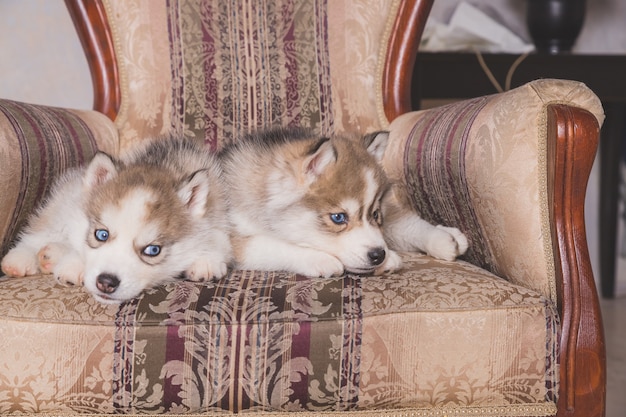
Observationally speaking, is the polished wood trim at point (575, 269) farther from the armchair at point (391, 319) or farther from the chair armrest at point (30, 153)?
the chair armrest at point (30, 153)

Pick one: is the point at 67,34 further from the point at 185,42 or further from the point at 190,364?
the point at 190,364

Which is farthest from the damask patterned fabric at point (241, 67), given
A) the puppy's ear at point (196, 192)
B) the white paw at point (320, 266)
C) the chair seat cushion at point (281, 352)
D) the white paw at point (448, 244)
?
the chair seat cushion at point (281, 352)

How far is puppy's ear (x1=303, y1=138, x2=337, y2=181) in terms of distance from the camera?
1.74m

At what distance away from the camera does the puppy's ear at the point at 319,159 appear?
1736 mm

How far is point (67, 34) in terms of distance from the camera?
329 cm

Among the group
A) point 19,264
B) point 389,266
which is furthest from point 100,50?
point 389,266

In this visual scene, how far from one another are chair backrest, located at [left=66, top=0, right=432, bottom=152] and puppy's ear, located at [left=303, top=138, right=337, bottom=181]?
1.88 feet

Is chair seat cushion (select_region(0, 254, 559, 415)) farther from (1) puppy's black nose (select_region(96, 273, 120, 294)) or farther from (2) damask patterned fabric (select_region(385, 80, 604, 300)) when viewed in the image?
(2) damask patterned fabric (select_region(385, 80, 604, 300))

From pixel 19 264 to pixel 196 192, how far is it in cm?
48

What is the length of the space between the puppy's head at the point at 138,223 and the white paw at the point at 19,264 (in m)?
0.16

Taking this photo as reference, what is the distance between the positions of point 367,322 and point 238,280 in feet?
1.18

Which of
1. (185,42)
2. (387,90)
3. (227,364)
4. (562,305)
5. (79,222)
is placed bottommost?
(227,364)

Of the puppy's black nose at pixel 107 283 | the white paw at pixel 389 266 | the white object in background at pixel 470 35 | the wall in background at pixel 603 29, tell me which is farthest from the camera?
the wall in background at pixel 603 29

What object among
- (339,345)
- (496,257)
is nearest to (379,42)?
(496,257)
